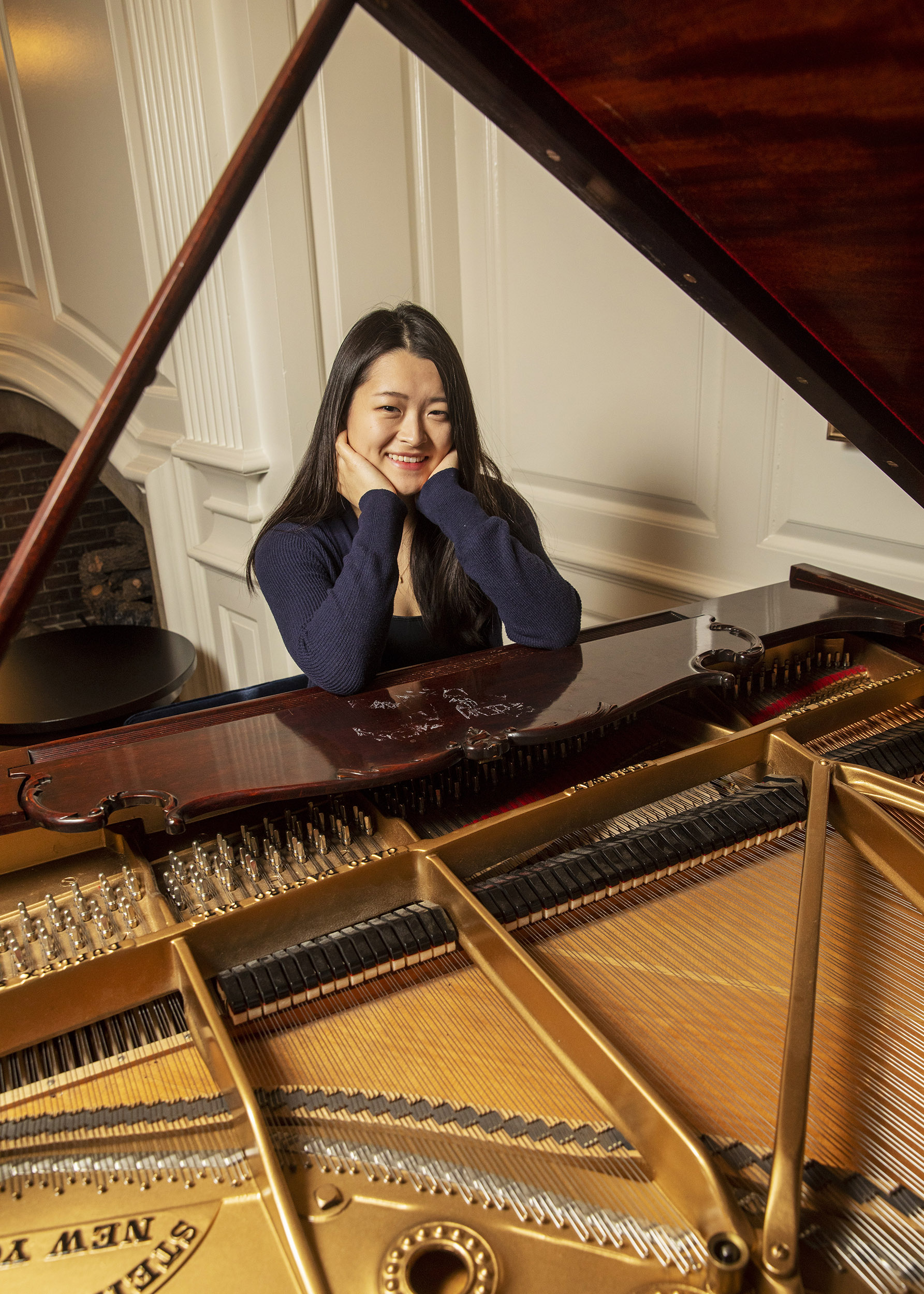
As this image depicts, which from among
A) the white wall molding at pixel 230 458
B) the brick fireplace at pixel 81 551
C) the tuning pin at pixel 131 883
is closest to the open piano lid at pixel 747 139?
the tuning pin at pixel 131 883

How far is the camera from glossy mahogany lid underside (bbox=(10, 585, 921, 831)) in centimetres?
115

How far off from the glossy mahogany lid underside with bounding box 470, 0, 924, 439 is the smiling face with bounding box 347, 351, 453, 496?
3.51ft

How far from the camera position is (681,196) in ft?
2.84

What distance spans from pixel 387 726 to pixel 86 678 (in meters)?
2.11

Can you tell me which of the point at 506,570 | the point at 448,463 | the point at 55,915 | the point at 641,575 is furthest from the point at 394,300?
the point at 55,915

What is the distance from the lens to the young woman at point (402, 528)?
5.91 ft

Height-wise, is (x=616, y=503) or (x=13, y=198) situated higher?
(x=13, y=198)

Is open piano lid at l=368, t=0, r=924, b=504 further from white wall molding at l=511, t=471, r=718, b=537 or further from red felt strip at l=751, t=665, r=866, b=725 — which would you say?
white wall molding at l=511, t=471, r=718, b=537

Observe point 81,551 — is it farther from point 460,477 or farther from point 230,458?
point 460,477

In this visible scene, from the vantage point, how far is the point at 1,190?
14.3 ft

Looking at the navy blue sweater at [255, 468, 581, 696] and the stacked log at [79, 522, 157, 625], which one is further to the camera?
the stacked log at [79, 522, 157, 625]

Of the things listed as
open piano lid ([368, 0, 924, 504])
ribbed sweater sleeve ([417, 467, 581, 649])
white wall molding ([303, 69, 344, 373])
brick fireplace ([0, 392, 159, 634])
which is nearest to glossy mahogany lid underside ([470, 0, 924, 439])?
open piano lid ([368, 0, 924, 504])

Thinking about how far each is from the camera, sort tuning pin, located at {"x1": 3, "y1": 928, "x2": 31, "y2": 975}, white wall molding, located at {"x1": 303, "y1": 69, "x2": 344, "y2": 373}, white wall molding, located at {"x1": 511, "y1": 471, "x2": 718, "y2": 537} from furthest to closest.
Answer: white wall molding, located at {"x1": 303, "y1": 69, "x2": 344, "y2": 373} → white wall molding, located at {"x1": 511, "y1": 471, "x2": 718, "y2": 537} → tuning pin, located at {"x1": 3, "y1": 928, "x2": 31, "y2": 975}

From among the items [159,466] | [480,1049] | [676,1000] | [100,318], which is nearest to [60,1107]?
[480,1049]
